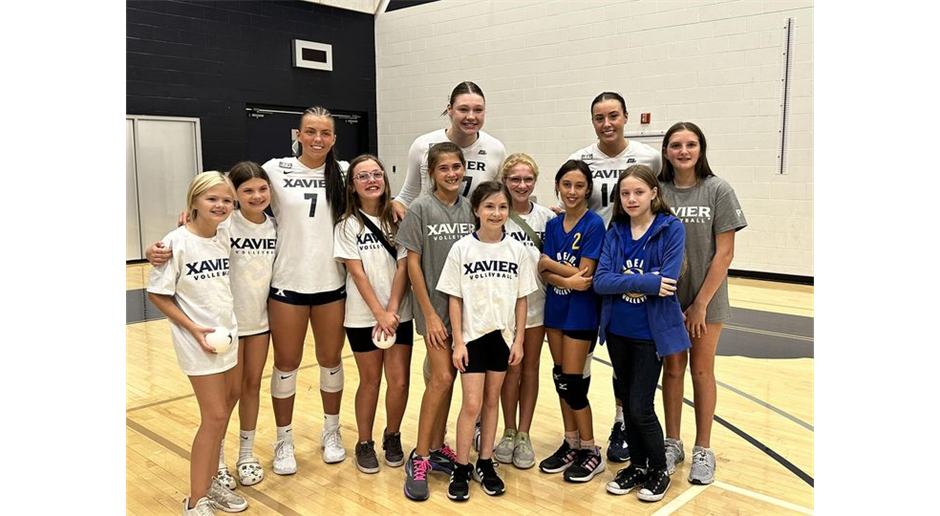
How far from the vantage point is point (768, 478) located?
10.0 feet

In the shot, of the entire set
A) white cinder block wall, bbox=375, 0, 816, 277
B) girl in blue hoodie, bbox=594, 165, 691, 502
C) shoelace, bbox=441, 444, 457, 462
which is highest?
white cinder block wall, bbox=375, 0, 816, 277

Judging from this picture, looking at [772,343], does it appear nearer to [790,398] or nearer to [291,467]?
[790,398]

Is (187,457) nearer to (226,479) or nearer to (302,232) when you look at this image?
(226,479)

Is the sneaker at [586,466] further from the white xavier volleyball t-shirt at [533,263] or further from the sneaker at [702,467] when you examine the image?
the white xavier volleyball t-shirt at [533,263]

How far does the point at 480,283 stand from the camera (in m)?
2.84

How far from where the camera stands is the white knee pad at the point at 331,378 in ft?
10.6

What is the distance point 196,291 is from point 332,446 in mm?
1115

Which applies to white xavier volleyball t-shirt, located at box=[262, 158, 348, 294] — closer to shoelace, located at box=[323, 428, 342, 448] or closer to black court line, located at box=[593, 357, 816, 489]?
shoelace, located at box=[323, 428, 342, 448]

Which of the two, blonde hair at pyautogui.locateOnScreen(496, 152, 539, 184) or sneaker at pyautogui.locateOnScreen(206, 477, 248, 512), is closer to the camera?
sneaker at pyautogui.locateOnScreen(206, 477, 248, 512)

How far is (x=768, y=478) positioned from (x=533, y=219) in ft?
4.97

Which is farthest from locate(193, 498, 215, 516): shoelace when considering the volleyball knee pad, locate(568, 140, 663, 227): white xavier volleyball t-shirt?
locate(568, 140, 663, 227): white xavier volleyball t-shirt

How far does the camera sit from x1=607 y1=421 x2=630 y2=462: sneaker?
3.26 m

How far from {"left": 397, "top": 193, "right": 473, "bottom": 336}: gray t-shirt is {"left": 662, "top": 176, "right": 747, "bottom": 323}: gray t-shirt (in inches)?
36.3

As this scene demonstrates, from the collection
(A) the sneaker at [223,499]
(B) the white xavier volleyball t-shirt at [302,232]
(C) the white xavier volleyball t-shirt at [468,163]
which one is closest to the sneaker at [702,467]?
(C) the white xavier volleyball t-shirt at [468,163]
